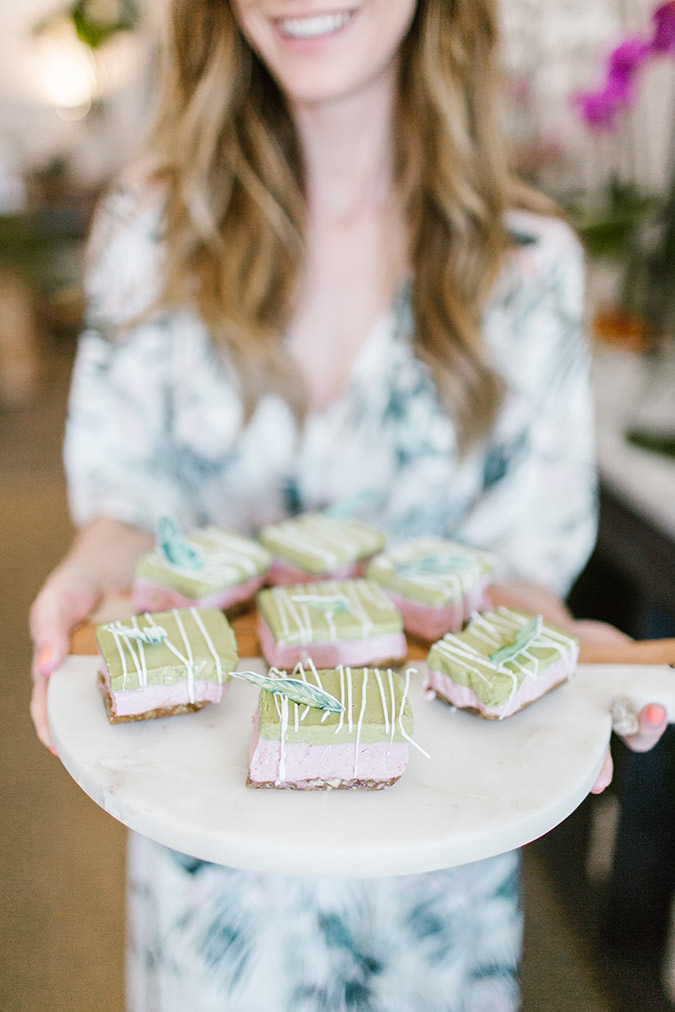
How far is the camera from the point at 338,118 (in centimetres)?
120

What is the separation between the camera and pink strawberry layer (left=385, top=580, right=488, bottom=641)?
0.93 metres

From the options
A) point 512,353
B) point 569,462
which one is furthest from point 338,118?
point 569,462

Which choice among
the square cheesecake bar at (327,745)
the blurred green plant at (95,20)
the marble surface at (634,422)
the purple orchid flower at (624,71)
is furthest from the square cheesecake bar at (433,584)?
the blurred green plant at (95,20)

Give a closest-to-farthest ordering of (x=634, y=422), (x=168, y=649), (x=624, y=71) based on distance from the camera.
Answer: (x=168, y=649), (x=624, y=71), (x=634, y=422)

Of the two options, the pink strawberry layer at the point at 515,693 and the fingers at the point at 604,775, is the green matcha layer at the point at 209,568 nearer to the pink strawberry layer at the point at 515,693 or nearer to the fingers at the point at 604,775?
the pink strawberry layer at the point at 515,693

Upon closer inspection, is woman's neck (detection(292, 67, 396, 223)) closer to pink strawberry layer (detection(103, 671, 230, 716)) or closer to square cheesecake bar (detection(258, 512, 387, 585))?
square cheesecake bar (detection(258, 512, 387, 585))

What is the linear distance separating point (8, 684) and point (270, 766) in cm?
220

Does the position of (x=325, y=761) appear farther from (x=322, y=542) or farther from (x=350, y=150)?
(x=350, y=150)

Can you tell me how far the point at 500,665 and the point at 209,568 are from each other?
14.8 inches

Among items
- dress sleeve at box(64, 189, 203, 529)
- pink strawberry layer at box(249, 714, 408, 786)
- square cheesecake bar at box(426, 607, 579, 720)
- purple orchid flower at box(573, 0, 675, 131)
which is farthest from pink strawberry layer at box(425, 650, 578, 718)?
purple orchid flower at box(573, 0, 675, 131)

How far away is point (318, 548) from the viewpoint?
103 cm

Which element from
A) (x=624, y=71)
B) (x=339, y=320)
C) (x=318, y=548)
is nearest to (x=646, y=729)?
(x=318, y=548)

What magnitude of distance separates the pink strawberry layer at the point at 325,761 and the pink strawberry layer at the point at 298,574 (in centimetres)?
34

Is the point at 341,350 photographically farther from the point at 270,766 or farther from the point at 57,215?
→ the point at 57,215
